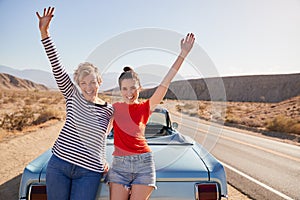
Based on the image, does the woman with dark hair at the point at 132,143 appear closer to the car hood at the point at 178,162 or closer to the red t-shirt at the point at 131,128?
the red t-shirt at the point at 131,128

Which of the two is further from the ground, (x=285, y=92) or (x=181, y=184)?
(x=285, y=92)

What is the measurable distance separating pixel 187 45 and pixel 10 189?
418cm

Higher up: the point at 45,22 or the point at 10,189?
the point at 45,22

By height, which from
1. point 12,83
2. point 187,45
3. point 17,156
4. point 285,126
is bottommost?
point 17,156

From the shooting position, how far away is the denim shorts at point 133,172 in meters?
2.23

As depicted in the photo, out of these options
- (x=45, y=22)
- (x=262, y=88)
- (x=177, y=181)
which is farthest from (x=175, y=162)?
(x=262, y=88)

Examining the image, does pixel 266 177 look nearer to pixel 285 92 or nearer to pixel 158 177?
pixel 158 177

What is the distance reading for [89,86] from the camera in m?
2.40

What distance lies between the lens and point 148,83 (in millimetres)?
3840

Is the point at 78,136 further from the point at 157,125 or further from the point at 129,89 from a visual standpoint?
the point at 157,125

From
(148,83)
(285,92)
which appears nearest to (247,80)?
(285,92)

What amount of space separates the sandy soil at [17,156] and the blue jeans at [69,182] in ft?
9.15

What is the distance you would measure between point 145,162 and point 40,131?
35.7 feet

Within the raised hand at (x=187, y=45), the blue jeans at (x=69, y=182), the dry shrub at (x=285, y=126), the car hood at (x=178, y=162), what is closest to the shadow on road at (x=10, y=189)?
the car hood at (x=178, y=162)
